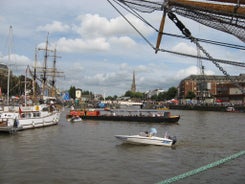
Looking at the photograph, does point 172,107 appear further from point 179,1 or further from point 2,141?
point 179,1

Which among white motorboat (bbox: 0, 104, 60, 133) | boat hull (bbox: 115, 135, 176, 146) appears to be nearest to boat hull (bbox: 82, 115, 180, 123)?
white motorboat (bbox: 0, 104, 60, 133)

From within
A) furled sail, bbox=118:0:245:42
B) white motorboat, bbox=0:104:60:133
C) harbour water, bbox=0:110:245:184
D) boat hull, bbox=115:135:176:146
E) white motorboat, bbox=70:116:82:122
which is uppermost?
furled sail, bbox=118:0:245:42

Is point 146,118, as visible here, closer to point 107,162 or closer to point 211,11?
point 107,162

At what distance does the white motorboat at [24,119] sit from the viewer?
3731 centimetres

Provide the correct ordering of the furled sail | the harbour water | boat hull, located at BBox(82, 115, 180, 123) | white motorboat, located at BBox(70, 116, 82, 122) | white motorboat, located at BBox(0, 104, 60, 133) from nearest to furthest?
the furled sail < the harbour water < white motorboat, located at BBox(0, 104, 60, 133) < boat hull, located at BBox(82, 115, 180, 123) < white motorboat, located at BBox(70, 116, 82, 122)

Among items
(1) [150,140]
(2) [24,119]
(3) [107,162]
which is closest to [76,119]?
(2) [24,119]

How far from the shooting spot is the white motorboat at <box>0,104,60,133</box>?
122 ft

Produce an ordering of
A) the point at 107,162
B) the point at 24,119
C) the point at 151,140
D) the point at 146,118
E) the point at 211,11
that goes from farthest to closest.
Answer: the point at 146,118 < the point at 24,119 < the point at 151,140 < the point at 107,162 < the point at 211,11

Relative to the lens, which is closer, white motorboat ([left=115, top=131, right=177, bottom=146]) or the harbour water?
the harbour water

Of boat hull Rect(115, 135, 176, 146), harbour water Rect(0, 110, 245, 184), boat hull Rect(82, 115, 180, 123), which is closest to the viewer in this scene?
harbour water Rect(0, 110, 245, 184)

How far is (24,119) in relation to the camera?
1617 inches

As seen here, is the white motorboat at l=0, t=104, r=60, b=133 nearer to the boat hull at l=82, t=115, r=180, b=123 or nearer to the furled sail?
the boat hull at l=82, t=115, r=180, b=123

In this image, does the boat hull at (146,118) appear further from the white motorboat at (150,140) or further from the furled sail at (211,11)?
the furled sail at (211,11)

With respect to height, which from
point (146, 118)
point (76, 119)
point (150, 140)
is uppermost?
point (146, 118)
